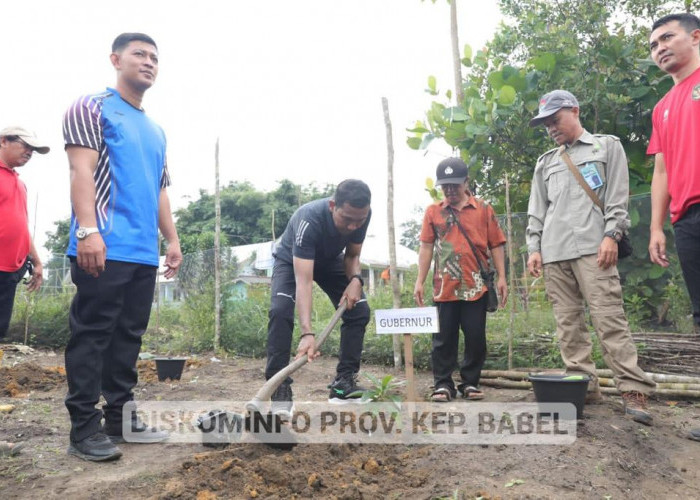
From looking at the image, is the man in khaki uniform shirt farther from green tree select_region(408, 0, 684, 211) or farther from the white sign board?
green tree select_region(408, 0, 684, 211)

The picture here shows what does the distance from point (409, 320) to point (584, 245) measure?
3.86ft

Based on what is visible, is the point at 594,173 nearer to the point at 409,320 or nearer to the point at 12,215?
the point at 409,320

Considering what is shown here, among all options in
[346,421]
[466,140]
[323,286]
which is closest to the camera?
[346,421]

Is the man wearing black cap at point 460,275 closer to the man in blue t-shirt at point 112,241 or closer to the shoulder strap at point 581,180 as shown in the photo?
the shoulder strap at point 581,180

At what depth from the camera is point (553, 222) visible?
344 cm

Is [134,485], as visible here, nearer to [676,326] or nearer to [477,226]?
[477,226]

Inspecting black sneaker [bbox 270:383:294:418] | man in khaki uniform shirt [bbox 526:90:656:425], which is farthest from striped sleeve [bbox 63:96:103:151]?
man in khaki uniform shirt [bbox 526:90:656:425]

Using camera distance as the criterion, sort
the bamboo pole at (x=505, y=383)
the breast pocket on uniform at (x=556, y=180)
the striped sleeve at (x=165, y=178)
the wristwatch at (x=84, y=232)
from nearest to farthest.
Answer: the wristwatch at (x=84, y=232)
the striped sleeve at (x=165, y=178)
the breast pocket on uniform at (x=556, y=180)
the bamboo pole at (x=505, y=383)

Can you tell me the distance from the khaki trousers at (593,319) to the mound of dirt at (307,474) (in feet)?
4.16

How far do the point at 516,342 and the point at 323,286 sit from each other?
2109mm

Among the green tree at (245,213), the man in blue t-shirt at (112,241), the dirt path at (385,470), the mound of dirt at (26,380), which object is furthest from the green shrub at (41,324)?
the green tree at (245,213)

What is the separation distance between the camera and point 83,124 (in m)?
2.63

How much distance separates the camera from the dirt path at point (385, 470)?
219 cm

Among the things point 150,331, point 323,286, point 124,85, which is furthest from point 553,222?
point 150,331
